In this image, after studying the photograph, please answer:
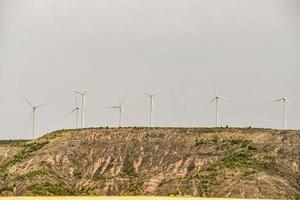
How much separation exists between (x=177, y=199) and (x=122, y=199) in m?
22.6

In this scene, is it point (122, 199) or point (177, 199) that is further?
point (177, 199)

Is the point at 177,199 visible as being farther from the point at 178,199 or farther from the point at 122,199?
the point at 122,199

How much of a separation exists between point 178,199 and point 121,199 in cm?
2285

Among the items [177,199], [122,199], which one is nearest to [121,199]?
[122,199]

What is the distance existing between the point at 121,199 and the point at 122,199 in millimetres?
197

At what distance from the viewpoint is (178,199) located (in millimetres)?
185125

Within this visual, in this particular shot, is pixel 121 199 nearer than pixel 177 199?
Yes

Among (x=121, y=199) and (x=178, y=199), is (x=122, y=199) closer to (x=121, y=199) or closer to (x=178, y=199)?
(x=121, y=199)

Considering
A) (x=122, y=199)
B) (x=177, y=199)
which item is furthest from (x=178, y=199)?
(x=122, y=199)

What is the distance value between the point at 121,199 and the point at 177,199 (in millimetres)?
22739

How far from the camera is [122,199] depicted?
166 meters

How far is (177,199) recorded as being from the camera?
185 m

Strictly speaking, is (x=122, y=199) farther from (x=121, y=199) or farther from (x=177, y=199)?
(x=177, y=199)
